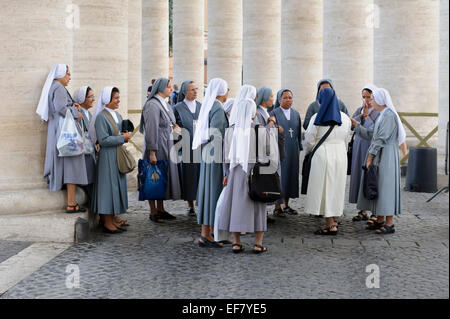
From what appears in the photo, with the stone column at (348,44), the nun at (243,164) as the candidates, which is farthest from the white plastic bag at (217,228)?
the stone column at (348,44)

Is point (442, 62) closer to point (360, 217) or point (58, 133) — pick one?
point (360, 217)

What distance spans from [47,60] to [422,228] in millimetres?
5957

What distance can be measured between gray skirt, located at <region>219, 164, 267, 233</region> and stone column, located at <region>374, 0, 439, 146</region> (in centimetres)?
922

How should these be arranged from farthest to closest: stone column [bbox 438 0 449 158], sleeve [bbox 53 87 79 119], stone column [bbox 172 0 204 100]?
1. stone column [bbox 172 0 204 100]
2. stone column [bbox 438 0 449 158]
3. sleeve [bbox 53 87 79 119]

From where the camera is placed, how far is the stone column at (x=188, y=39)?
98.3 ft

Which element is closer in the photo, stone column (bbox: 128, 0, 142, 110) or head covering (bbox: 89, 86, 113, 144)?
head covering (bbox: 89, 86, 113, 144)

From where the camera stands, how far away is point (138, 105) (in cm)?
1955

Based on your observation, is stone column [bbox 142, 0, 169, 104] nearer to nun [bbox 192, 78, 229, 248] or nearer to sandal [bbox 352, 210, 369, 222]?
sandal [bbox 352, 210, 369, 222]

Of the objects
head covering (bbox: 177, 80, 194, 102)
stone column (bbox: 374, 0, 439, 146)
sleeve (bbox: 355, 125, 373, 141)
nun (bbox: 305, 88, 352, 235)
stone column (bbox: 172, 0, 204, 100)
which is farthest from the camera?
stone column (bbox: 172, 0, 204, 100)

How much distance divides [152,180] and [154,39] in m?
21.1

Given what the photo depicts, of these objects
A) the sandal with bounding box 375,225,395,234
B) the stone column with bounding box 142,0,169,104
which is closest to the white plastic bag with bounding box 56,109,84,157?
the sandal with bounding box 375,225,395,234

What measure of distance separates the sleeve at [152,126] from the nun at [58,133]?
143cm

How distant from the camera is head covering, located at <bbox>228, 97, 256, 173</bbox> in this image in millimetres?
8297
